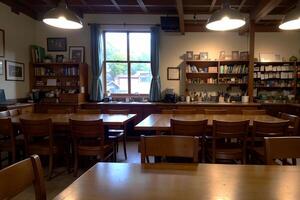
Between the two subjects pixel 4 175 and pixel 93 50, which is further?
pixel 93 50

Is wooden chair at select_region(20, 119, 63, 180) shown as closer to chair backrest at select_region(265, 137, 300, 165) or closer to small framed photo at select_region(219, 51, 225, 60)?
chair backrest at select_region(265, 137, 300, 165)

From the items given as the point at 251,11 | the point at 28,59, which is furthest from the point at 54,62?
the point at 251,11

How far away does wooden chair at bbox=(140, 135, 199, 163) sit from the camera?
1.72 metres

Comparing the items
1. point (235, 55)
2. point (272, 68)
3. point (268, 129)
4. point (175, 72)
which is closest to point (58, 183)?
point (268, 129)

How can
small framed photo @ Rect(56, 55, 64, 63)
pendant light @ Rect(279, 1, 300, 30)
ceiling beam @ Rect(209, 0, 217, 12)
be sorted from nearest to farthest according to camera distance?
pendant light @ Rect(279, 1, 300, 30) → ceiling beam @ Rect(209, 0, 217, 12) → small framed photo @ Rect(56, 55, 64, 63)

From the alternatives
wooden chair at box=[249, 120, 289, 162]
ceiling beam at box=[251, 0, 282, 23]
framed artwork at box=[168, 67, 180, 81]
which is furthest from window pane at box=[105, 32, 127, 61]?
wooden chair at box=[249, 120, 289, 162]

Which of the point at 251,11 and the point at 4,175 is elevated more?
the point at 251,11

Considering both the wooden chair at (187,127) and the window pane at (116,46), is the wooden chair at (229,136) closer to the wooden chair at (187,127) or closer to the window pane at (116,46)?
the wooden chair at (187,127)

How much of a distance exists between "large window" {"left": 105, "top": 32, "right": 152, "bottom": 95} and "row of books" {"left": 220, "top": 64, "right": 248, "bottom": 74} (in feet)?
6.09

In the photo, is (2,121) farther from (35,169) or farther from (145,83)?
(145,83)

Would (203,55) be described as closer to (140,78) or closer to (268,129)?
(140,78)

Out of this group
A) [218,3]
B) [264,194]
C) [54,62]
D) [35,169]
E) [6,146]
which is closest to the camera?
[264,194]

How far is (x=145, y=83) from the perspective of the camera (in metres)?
6.83

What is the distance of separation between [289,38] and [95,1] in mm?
4905
